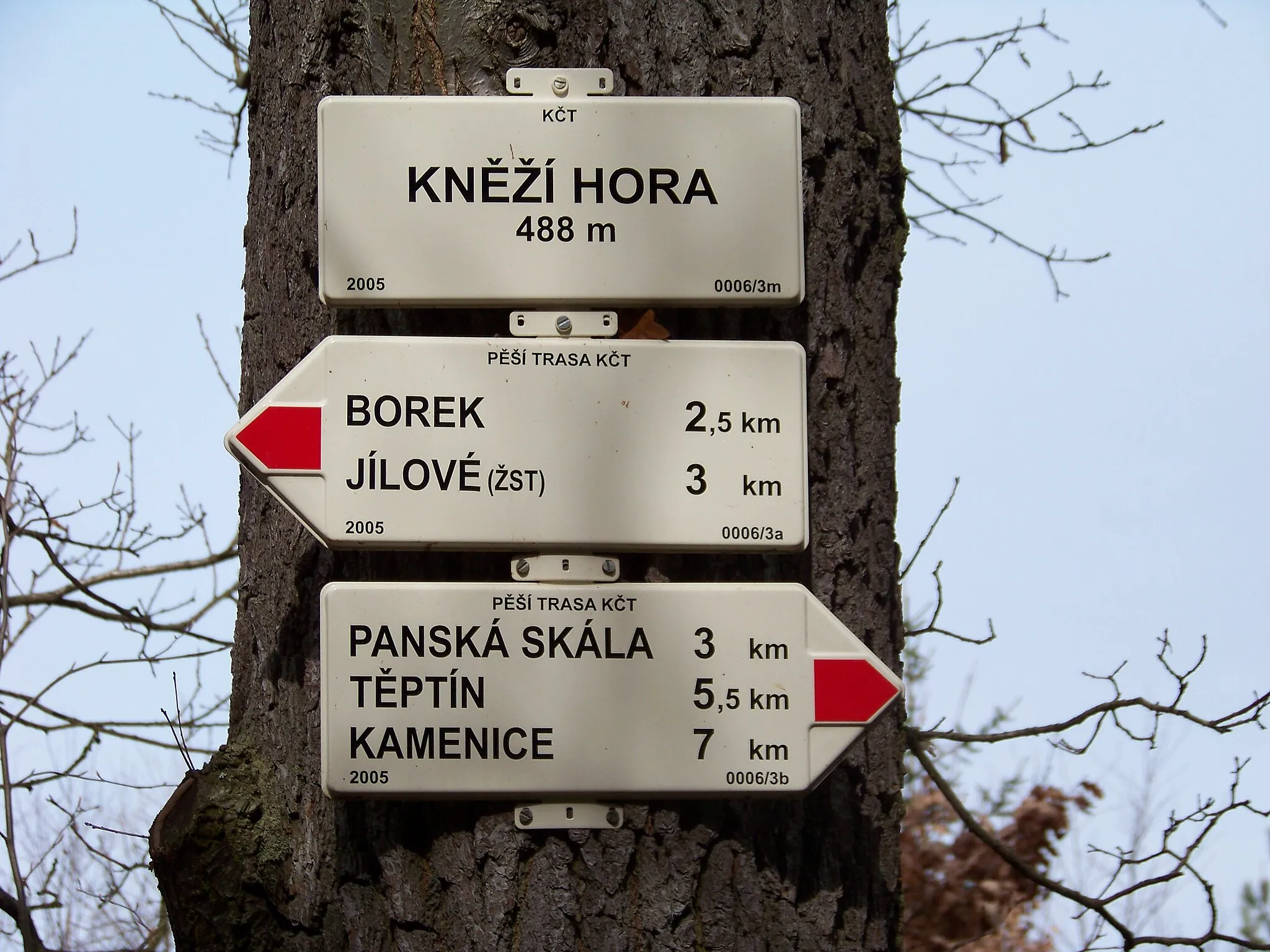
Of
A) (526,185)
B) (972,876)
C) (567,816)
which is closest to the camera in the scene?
(567,816)

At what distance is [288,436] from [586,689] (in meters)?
0.50

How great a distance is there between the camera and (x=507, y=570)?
1529mm

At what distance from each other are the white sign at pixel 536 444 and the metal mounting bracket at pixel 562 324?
0.07 feet

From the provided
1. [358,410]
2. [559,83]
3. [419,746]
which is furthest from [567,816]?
[559,83]

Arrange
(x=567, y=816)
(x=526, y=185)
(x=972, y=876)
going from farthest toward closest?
(x=972, y=876)
(x=526, y=185)
(x=567, y=816)

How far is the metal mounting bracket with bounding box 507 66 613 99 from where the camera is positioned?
155 cm

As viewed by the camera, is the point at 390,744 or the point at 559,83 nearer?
the point at 390,744

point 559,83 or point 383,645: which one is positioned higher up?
point 559,83

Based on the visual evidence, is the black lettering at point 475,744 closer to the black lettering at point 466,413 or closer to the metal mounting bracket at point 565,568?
the metal mounting bracket at point 565,568

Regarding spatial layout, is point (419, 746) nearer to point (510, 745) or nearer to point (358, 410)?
point (510, 745)

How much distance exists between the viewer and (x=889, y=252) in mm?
1695

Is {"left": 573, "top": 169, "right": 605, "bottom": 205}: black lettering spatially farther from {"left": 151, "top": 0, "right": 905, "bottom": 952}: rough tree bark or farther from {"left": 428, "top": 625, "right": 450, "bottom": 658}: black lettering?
{"left": 428, "top": 625, "right": 450, "bottom": 658}: black lettering

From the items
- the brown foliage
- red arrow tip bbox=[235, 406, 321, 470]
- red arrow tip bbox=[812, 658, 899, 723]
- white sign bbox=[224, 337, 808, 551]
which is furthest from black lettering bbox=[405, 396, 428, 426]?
the brown foliage

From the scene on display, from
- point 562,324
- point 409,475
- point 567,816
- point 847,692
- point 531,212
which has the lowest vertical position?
point 567,816
